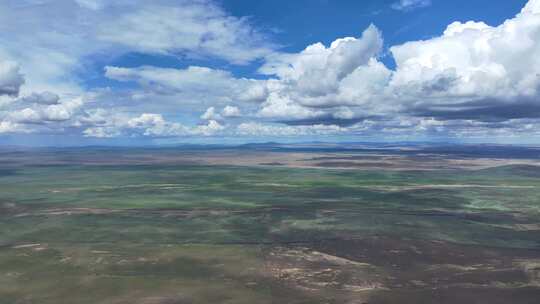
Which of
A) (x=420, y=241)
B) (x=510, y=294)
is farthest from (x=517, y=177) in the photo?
(x=510, y=294)

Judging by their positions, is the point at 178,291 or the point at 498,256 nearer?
the point at 178,291

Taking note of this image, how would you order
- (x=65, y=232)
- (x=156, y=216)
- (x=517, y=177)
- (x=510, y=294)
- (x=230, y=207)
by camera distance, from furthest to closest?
(x=517, y=177) → (x=230, y=207) → (x=156, y=216) → (x=65, y=232) → (x=510, y=294)

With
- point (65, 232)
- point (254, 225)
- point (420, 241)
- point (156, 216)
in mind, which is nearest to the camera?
point (420, 241)

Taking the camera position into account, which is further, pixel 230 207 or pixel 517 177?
pixel 517 177

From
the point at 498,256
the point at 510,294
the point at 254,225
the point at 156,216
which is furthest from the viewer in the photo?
the point at 156,216

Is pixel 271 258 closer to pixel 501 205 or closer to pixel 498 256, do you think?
pixel 498 256

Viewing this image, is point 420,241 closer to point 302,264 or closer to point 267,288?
point 302,264

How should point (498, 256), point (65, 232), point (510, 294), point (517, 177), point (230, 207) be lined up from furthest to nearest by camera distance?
point (517, 177) < point (230, 207) < point (65, 232) < point (498, 256) < point (510, 294)

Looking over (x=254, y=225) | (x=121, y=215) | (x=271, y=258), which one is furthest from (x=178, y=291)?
(x=121, y=215)

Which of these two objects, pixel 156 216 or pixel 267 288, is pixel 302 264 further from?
pixel 156 216
